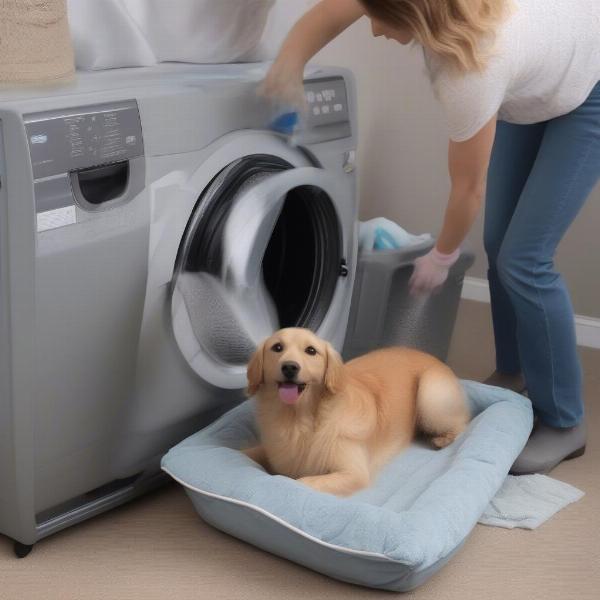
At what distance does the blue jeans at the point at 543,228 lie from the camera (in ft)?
6.37

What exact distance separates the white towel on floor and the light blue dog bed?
0.31 ft

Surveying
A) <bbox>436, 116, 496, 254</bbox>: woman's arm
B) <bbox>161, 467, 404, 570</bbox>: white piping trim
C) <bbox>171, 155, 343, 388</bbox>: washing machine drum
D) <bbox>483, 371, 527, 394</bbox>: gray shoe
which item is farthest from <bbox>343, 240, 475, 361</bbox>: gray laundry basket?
<bbox>161, 467, 404, 570</bbox>: white piping trim

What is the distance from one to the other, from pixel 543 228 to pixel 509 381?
555mm

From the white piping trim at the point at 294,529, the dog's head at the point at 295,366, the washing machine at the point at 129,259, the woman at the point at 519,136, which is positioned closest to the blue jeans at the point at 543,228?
the woman at the point at 519,136

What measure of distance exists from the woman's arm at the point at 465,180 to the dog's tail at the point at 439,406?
1.00 feet

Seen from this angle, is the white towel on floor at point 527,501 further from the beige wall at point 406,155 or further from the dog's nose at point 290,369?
the beige wall at point 406,155

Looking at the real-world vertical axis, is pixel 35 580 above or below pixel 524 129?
below

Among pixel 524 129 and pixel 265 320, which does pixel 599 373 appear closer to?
pixel 524 129

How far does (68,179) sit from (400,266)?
1.12m

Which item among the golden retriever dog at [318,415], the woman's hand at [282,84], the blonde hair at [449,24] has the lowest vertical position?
the golden retriever dog at [318,415]

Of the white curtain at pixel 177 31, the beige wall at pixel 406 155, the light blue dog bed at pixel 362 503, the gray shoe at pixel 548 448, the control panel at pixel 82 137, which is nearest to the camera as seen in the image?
the control panel at pixel 82 137

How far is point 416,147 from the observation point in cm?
311

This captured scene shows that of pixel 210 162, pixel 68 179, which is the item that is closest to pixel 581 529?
pixel 210 162

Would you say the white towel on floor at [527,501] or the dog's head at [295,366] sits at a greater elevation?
the dog's head at [295,366]
